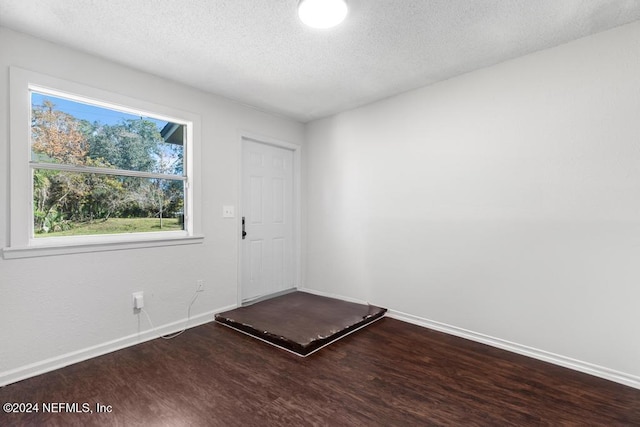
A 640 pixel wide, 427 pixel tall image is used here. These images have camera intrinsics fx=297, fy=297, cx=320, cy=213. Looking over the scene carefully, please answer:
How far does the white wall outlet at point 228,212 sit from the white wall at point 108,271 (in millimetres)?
71

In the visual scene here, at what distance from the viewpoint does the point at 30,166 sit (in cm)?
211

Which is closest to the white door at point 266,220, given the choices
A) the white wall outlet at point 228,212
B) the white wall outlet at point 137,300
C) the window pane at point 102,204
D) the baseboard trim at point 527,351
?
the white wall outlet at point 228,212

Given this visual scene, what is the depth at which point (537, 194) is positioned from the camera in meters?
2.36

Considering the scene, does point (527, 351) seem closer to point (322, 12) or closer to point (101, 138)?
point (322, 12)

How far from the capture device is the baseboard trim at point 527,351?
204 cm

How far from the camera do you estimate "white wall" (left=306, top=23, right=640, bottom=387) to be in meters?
2.05

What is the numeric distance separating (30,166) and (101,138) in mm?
530

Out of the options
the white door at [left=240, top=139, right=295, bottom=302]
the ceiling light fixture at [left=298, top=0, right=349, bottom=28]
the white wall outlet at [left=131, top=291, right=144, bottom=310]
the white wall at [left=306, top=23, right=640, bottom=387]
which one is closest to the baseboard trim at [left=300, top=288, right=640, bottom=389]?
the white wall at [left=306, top=23, right=640, bottom=387]

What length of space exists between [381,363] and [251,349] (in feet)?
3.53

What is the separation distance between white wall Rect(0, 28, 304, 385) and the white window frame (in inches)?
1.6

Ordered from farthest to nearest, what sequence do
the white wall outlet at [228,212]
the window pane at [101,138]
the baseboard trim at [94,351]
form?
the white wall outlet at [228,212] → the window pane at [101,138] → the baseboard trim at [94,351]

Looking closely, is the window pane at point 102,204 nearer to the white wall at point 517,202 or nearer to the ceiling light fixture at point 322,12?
the ceiling light fixture at point 322,12

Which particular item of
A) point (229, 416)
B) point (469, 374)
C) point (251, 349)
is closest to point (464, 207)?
point (469, 374)

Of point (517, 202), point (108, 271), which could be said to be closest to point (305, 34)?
point (517, 202)
